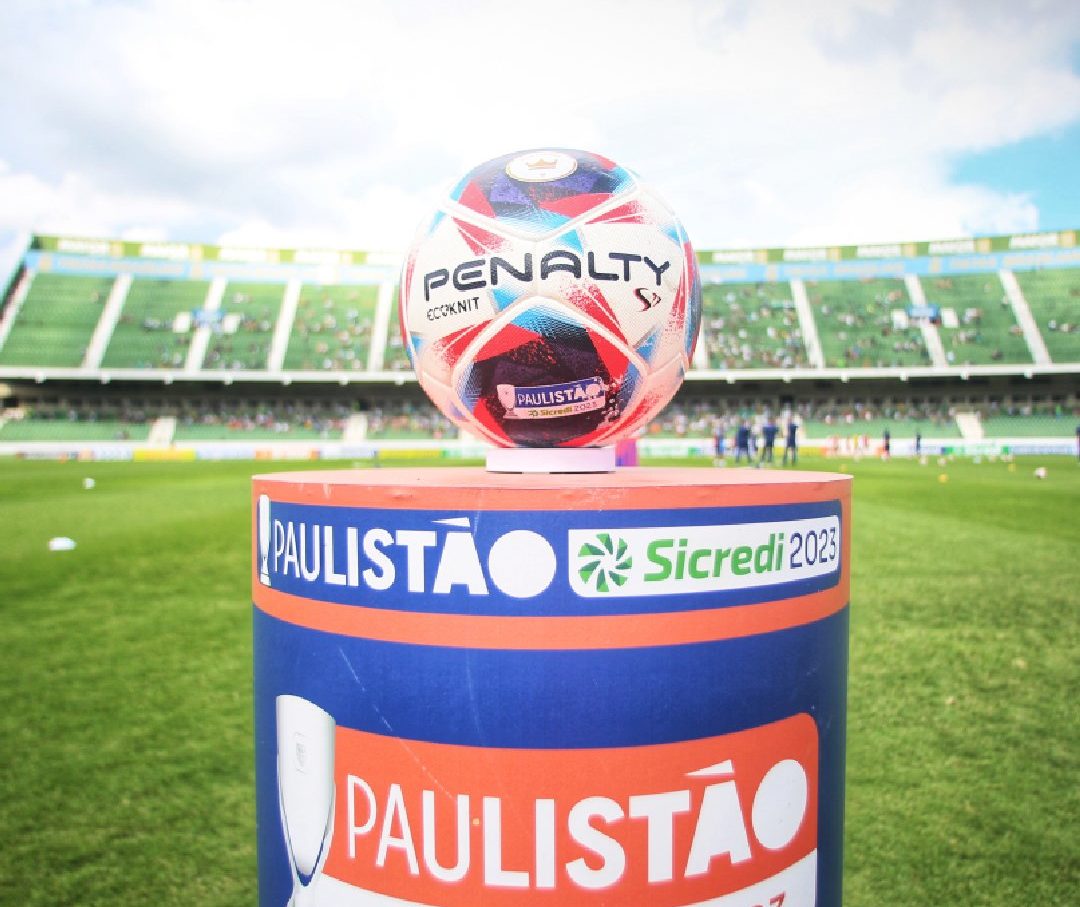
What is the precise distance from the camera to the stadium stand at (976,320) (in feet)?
134

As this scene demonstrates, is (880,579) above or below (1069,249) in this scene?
below

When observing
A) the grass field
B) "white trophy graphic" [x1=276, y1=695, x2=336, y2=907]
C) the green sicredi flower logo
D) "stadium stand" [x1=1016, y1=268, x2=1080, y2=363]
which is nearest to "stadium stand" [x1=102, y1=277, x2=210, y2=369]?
the grass field

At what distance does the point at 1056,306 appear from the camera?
140 ft

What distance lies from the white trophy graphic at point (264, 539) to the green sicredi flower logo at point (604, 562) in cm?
74

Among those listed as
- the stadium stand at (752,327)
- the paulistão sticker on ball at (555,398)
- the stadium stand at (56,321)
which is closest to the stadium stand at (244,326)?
the stadium stand at (56,321)

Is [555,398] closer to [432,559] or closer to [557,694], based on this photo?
[432,559]

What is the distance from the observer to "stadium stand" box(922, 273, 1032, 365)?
1604 inches

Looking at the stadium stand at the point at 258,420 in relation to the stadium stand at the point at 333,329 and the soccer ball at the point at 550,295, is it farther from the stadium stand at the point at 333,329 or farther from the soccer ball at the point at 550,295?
the soccer ball at the point at 550,295

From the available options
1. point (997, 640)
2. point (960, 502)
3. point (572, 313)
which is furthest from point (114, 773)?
point (960, 502)

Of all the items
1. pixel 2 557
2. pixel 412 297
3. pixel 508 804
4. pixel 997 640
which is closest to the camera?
pixel 508 804

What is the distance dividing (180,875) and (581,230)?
2.40 m

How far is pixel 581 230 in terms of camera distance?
Answer: 1817mm

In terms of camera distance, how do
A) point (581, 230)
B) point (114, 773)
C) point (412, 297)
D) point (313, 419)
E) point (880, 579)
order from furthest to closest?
point (313, 419) < point (880, 579) < point (114, 773) < point (412, 297) < point (581, 230)

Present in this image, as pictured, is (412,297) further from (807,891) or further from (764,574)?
(807,891)
